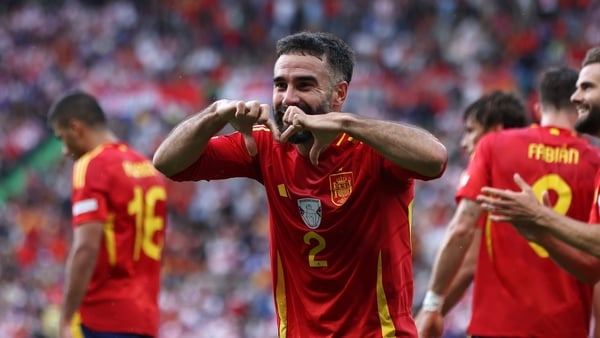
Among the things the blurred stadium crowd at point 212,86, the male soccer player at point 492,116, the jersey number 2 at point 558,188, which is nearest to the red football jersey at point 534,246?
the jersey number 2 at point 558,188

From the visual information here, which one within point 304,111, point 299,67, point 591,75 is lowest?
point 304,111

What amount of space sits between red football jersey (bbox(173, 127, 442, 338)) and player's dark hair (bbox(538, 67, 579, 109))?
208cm

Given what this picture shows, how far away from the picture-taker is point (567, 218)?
201 inches

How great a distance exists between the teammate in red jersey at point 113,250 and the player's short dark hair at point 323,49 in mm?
2966

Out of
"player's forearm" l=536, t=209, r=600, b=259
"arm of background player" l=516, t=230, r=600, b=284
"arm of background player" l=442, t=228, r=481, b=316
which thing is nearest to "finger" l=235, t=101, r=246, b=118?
"player's forearm" l=536, t=209, r=600, b=259

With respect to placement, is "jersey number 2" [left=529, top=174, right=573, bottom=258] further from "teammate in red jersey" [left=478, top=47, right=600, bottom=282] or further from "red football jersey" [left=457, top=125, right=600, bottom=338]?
"teammate in red jersey" [left=478, top=47, right=600, bottom=282]

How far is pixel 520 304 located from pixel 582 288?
360mm

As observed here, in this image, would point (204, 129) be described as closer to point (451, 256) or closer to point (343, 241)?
point (343, 241)

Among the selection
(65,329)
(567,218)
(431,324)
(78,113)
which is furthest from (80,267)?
(567,218)

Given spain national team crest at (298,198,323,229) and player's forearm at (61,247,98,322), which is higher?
spain national team crest at (298,198,323,229)

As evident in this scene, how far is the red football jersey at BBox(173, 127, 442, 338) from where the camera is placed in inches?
190

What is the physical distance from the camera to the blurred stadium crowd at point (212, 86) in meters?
15.8

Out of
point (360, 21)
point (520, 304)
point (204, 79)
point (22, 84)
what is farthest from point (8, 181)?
point (520, 304)

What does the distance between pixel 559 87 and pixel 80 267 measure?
3254mm
